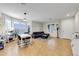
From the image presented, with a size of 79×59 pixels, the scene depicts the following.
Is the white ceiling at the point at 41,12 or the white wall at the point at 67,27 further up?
the white ceiling at the point at 41,12

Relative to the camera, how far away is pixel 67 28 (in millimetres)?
2205

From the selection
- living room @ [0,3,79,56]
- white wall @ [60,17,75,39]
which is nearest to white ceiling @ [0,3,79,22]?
living room @ [0,3,79,56]

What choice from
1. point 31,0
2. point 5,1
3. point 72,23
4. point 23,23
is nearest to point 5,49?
point 23,23

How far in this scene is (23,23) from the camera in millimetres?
2281

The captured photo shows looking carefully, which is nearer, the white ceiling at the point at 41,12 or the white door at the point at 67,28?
the white ceiling at the point at 41,12

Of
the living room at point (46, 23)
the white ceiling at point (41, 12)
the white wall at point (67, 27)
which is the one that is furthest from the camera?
the white wall at point (67, 27)

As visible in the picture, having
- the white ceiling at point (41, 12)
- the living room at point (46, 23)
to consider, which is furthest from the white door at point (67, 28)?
the white ceiling at point (41, 12)

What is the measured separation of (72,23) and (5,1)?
1.58 metres

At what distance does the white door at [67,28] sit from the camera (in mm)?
2139

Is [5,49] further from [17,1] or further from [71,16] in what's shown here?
[71,16]

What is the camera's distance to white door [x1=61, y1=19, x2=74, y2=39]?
7.02 feet

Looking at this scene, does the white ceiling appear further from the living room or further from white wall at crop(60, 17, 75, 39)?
white wall at crop(60, 17, 75, 39)

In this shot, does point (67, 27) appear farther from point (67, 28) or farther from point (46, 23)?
point (46, 23)

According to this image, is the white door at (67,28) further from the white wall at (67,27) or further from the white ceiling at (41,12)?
the white ceiling at (41,12)
